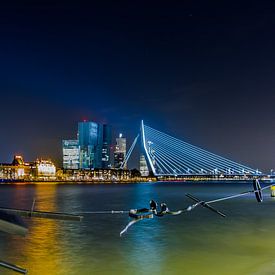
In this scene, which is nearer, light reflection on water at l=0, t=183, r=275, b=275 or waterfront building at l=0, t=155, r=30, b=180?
light reflection on water at l=0, t=183, r=275, b=275

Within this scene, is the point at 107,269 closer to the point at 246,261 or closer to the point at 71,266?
the point at 71,266

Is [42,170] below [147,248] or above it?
above

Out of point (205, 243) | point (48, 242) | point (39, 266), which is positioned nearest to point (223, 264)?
point (205, 243)

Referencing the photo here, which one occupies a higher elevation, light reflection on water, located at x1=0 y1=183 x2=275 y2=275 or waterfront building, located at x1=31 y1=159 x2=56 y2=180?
waterfront building, located at x1=31 y1=159 x2=56 y2=180

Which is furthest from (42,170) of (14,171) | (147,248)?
(147,248)

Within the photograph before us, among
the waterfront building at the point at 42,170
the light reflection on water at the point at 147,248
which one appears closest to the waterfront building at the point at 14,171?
the waterfront building at the point at 42,170

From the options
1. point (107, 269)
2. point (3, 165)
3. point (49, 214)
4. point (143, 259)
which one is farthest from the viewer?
point (3, 165)

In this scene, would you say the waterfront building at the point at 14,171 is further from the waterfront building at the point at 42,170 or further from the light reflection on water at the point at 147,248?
the light reflection on water at the point at 147,248

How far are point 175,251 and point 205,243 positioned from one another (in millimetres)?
1609

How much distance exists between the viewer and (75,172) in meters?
167

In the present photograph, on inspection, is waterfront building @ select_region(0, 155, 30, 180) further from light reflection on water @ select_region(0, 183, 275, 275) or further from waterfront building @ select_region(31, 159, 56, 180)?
light reflection on water @ select_region(0, 183, 275, 275)

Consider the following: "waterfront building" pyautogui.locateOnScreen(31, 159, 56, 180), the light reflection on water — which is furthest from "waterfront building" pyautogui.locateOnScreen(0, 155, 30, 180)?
the light reflection on water

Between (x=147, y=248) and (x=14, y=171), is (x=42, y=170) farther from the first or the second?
(x=147, y=248)

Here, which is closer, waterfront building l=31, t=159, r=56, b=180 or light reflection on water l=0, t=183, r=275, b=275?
light reflection on water l=0, t=183, r=275, b=275
